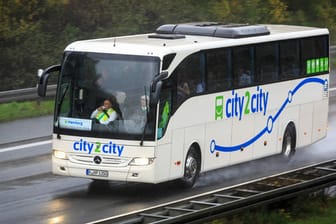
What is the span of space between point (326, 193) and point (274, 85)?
5.58m

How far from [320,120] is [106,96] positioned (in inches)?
313

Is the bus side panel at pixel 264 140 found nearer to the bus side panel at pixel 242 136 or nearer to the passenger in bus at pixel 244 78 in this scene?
the bus side panel at pixel 242 136

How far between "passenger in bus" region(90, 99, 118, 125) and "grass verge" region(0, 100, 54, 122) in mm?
9086

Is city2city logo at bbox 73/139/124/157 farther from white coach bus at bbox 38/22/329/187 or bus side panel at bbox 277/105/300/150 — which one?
bus side panel at bbox 277/105/300/150

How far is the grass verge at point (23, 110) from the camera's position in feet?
86.3

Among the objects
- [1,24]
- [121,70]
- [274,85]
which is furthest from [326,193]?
[1,24]

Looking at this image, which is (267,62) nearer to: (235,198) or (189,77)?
(189,77)

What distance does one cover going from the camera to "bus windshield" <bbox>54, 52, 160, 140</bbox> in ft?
56.1

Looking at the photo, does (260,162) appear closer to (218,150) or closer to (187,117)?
(218,150)

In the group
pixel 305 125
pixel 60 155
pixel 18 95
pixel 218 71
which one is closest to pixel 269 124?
pixel 305 125

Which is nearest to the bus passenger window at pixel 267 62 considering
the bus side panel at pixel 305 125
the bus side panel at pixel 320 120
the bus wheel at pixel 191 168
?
the bus side panel at pixel 305 125

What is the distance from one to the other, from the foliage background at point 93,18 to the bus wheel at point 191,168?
1689 centimetres

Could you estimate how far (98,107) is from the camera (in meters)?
17.3

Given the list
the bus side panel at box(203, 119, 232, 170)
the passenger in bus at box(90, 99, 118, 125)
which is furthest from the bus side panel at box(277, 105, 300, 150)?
the passenger in bus at box(90, 99, 118, 125)
